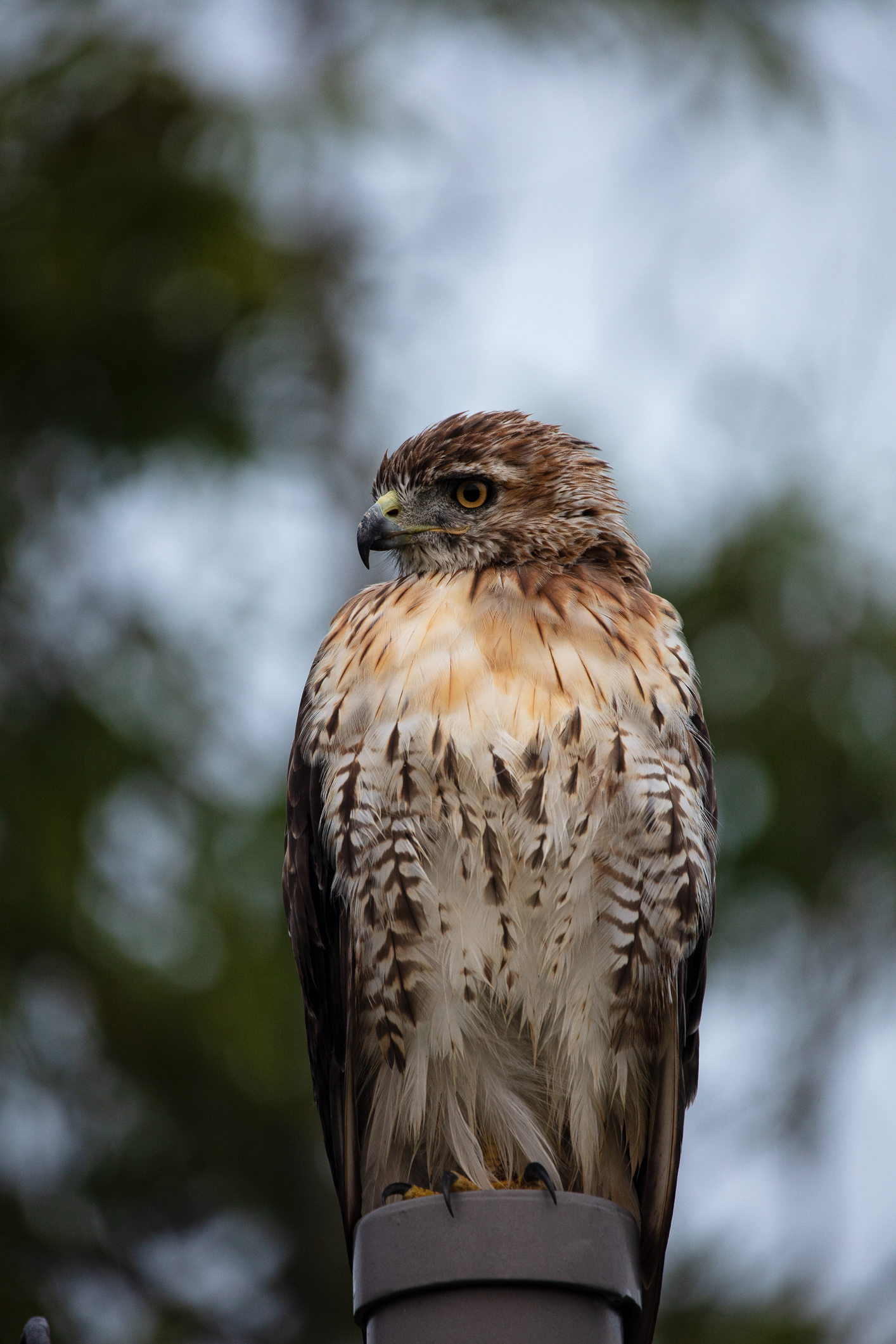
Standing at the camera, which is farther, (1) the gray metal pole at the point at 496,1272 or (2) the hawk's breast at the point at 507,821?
(2) the hawk's breast at the point at 507,821

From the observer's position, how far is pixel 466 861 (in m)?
2.90

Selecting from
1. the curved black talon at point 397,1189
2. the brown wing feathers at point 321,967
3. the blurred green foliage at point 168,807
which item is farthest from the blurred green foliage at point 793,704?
the curved black talon at point 397,1189

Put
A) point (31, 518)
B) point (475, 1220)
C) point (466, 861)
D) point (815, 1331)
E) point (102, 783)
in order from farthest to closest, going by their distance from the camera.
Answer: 1. point (31, 518)
2. point (102, 783)
3. point (815, 1331)
4. point (466, 861)
5. point (475, 1220)

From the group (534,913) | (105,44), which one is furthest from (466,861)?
(105,44)

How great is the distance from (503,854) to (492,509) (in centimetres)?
95

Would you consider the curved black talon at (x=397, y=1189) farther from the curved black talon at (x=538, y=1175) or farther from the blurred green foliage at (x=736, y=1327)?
the blurred green foliage at (x=736, y=1327)

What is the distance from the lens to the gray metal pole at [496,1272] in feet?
7.23

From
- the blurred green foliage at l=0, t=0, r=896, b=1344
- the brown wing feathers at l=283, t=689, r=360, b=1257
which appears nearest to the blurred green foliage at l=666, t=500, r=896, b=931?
the blurred green foliage at l=0, t=0, r=896, b=1344

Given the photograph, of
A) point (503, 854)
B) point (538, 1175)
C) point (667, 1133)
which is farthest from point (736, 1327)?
point (503, 854)

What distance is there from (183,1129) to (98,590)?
102 inches

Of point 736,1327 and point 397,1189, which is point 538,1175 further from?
point 736,1327

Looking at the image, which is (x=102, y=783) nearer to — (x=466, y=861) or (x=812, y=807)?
(x=812, y=807)

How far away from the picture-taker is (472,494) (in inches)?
137

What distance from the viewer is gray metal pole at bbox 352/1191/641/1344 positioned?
7.23ft
